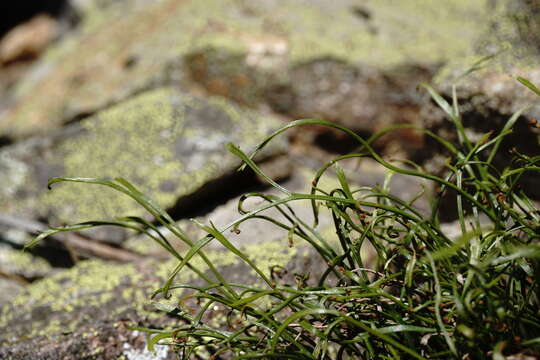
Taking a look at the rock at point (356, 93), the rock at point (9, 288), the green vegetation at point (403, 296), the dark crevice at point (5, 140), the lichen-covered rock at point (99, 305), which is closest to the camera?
the green vegetation at point (403, 296)

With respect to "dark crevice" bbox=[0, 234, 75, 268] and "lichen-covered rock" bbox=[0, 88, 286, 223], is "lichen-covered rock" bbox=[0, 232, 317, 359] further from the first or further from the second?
"lichen-covered rock" bbox=[0, 88, 286, 223]

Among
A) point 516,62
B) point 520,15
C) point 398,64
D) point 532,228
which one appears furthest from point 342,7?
point 532,228

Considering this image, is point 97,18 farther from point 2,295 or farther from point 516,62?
point 516,62

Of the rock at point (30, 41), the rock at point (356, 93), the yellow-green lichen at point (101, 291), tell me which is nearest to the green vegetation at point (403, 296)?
the yellow-green lichen at point (101, 291)

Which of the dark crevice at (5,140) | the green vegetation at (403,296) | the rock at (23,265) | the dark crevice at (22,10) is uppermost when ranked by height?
the dark crevice at (22,10)

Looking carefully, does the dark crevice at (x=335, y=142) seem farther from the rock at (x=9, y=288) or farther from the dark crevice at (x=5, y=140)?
the dark crevice at (x=5, y=140)

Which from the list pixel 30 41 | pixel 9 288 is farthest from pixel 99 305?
pixel 30 41

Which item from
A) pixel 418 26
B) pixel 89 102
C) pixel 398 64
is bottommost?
pixel 89 102

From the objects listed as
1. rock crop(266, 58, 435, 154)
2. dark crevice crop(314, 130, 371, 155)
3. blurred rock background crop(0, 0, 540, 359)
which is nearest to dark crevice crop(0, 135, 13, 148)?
blurred rock background crop(0, 0, 540, 359)

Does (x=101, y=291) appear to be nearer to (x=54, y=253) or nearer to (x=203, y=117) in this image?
(x=54, y=253)
